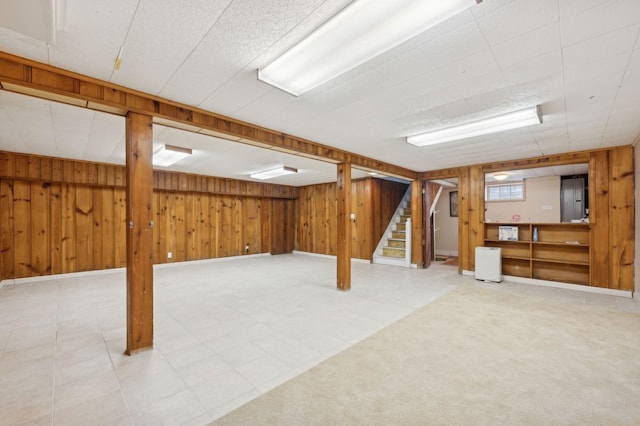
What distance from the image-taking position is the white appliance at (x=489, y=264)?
519 cm

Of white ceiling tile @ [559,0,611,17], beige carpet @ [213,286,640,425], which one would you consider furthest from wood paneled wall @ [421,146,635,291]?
white ceiling tile @ [559,0,611,17]

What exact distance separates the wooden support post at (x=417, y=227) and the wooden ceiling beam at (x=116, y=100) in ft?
12.8

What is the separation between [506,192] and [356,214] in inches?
184

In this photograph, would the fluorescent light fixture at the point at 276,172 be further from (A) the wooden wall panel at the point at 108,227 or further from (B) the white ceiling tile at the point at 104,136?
(A) the wooden wall panel at the point at 108,227

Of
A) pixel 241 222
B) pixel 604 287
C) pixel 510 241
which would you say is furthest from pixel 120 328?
pixel 604 287

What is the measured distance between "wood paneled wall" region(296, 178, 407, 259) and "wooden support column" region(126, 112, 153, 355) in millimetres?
5610

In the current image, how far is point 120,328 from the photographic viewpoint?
304cm

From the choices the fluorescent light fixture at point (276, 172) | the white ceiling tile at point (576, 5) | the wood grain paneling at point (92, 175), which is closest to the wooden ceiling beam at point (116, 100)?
the fluorescent light fixture at point (276, 172)

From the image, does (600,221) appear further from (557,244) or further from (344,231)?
(344,231)

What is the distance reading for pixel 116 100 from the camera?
234 centimetres

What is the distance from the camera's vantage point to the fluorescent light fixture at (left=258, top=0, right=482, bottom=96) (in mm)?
1381

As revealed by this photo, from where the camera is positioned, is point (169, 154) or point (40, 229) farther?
point (40, 229)

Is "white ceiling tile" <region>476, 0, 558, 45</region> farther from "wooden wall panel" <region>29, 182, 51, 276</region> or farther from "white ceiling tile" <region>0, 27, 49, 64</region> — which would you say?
"wooden wall panel" <region>29, 182, 51, 276</region>

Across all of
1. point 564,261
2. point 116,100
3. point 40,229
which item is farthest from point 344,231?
point 40,229
